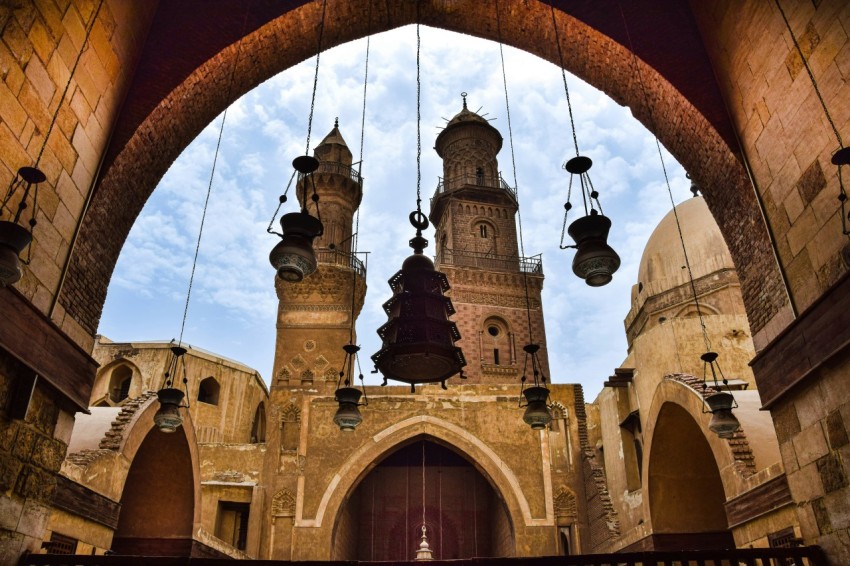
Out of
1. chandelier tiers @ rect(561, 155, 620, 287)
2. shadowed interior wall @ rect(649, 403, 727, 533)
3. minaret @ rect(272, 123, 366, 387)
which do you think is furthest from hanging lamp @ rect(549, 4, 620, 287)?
minaret @ rect(272, 123, 366, 387)

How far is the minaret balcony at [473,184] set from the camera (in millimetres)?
29562

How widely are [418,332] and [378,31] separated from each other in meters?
4.07

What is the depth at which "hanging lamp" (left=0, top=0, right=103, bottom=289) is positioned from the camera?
311 cm

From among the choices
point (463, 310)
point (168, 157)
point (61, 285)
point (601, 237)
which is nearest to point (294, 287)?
point (463, 310)

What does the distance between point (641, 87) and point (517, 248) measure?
2279 cm

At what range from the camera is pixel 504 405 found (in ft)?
55.3

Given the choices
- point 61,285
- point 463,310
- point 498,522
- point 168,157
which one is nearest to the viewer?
point 61,285

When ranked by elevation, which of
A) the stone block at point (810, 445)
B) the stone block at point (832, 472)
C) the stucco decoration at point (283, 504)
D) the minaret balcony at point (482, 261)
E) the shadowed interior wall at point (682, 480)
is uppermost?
the minaret balcony at point (482, 261)

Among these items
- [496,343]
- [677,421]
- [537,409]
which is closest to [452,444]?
[677,421]

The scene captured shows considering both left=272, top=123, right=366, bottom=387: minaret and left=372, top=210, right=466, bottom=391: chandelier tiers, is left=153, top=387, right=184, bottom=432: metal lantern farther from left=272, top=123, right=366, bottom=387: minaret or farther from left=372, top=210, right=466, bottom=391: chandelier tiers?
left=272, top=123, right=366, bottom=387: minaret

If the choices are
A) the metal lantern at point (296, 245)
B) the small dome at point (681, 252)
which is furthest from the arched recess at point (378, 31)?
the small dome at point (681, 252)

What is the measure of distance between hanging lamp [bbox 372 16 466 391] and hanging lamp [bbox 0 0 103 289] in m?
2.16

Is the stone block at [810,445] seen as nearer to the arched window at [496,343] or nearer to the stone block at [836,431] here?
the stone block at [836,431]

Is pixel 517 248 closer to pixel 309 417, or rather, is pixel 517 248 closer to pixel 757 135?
pixel 309 417
